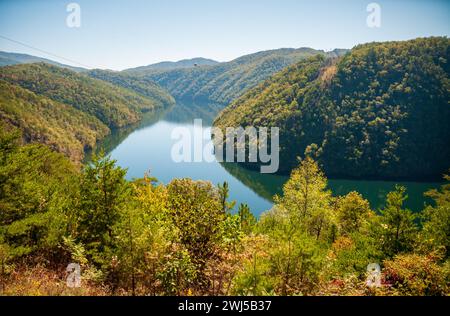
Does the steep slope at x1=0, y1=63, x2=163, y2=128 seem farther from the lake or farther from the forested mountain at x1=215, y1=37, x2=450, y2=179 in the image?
the forested mountain at x1=215, y1=37, x2=450, y2=179

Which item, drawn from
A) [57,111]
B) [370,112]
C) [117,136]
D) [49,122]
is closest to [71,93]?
[57,111]

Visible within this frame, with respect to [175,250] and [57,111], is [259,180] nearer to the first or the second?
A: [175,250]

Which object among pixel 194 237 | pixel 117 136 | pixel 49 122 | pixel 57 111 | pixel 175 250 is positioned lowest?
pixel 175 250

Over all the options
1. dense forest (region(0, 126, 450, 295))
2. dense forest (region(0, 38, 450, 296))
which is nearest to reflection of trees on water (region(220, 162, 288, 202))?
dense forest (region(0, 38, 450, 296))

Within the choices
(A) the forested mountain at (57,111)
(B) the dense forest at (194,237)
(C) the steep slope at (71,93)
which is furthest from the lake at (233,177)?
(C) the steep slope at (71,93)

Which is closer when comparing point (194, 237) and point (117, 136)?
point (194, 237)

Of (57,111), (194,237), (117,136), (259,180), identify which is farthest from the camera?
(117,136)

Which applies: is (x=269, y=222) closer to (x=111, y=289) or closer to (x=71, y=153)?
(x=111, y=289)

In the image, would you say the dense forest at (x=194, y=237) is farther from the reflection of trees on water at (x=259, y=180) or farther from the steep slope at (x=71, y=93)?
the steep slope at (x=71, y=93)

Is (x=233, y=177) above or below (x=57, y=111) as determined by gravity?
below
